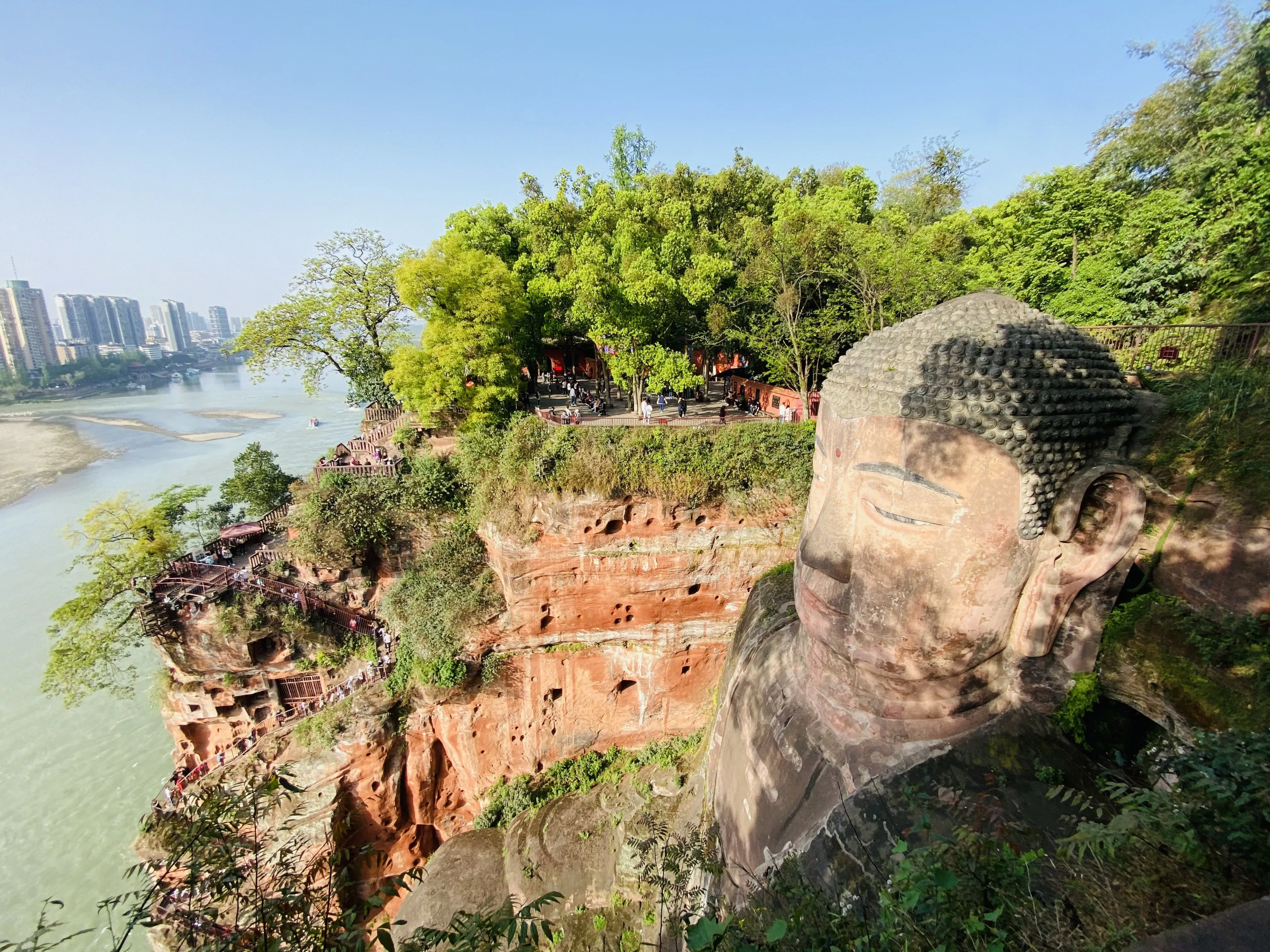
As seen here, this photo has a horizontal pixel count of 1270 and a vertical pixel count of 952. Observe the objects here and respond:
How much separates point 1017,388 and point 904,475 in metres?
1.05

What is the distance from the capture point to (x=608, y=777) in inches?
488

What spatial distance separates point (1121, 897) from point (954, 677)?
7.37 feet

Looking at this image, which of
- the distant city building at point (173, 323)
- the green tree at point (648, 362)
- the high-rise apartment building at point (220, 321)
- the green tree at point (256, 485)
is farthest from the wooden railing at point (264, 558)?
the high-rise apartment building at point (220, 321)

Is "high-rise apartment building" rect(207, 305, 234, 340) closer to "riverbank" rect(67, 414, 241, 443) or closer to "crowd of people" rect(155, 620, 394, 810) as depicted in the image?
"riverbank" rect(67, 414, 241, 443)

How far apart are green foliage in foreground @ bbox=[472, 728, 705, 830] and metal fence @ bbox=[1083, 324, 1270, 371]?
1021cm

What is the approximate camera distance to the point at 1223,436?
4211mm

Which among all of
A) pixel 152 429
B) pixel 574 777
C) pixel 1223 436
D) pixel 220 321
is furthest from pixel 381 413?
pixel 220 321

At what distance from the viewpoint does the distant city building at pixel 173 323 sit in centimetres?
13362

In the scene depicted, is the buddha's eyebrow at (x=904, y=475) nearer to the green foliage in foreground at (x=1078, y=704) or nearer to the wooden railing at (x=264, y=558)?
the green foliage in foreground at (x=1078, y=704)

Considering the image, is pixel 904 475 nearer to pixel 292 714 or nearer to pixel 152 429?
pixel 292 714

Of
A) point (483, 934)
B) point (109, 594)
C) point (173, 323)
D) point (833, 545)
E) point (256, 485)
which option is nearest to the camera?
point (483, 934)

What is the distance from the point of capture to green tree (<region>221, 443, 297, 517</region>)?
1570 cm

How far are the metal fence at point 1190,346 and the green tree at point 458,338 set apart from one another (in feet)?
34.8

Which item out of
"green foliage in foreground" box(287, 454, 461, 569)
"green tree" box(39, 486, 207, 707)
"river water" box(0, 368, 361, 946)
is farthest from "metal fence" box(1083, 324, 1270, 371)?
"green tree" box(39, 486, 207, 707)
